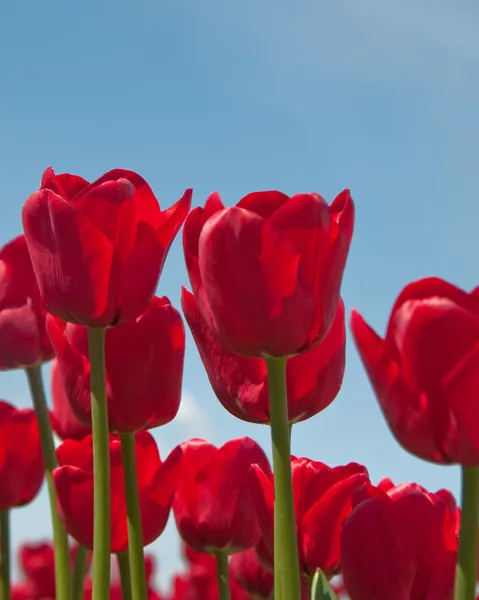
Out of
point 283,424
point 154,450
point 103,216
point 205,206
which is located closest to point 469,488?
point 283,424

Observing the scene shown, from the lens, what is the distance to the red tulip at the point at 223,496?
4.83 ft

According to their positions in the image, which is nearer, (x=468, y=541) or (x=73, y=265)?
(x=468, y=541)

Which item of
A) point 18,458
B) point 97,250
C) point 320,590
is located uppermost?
point 97,250

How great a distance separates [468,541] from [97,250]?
1.56ft

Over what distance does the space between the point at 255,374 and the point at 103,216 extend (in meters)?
0.24

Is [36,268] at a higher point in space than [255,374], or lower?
higher

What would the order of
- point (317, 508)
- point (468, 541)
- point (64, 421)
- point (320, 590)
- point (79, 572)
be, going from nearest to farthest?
1. point (468, 541)
2. point (320, 590)
3. point (317, 508)
4. point (79, 572)
5. point (64, 421)

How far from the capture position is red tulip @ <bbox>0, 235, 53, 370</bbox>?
153cm

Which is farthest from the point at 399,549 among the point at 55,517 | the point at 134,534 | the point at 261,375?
the point at 55,517

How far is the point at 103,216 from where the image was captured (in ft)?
3.91

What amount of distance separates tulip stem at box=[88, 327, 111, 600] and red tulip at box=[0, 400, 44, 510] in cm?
62

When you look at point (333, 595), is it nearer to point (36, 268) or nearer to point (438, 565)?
point (438, 565)

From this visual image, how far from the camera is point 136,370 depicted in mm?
1280

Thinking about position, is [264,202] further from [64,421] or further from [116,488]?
[64,421]
